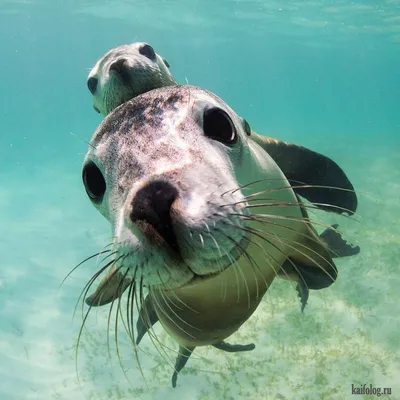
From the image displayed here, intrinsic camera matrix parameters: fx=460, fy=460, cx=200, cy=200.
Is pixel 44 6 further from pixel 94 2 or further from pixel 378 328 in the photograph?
pixel 378 328

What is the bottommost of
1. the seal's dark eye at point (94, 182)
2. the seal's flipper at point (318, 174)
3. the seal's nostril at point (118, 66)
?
the seal's flipper at point (318, 174)

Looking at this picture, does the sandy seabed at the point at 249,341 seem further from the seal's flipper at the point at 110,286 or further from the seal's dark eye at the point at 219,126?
the seal's dark eye at the point at 219,126

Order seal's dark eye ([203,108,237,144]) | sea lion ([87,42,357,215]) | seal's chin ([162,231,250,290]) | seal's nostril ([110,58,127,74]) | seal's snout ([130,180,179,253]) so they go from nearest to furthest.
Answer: seal's snout ([130,180,179,253]), seal's chin ([162,231,250,290]), seal's dark eye ([203,108,237,144]), seal's nostril ([110,58,127,74]), sea lion ([87,42,357,215])

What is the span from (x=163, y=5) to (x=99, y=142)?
2788 centimetres

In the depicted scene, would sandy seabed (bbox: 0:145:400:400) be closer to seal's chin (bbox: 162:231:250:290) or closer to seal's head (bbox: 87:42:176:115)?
seal's chin (bbox: 162:231:250:290)

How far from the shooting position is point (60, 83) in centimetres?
12000

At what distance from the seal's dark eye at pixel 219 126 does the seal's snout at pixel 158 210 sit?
1.98ft

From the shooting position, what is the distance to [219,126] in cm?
207

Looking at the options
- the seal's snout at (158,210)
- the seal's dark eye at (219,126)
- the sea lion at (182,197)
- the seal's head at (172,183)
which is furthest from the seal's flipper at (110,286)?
the seal's dark eye at (219,126)

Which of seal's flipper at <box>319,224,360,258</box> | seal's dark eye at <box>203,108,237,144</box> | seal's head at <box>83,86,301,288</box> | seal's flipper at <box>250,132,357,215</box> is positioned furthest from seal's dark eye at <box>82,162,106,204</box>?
seal's flipper at <box>319,224,360,258</box>

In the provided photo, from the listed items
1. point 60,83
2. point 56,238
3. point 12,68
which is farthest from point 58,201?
point 60,83

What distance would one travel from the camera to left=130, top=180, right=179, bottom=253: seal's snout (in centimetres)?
142

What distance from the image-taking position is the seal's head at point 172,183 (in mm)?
1443

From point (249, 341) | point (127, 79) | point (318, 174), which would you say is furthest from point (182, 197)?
point (249, 341)
